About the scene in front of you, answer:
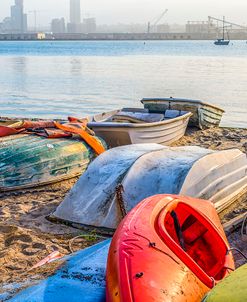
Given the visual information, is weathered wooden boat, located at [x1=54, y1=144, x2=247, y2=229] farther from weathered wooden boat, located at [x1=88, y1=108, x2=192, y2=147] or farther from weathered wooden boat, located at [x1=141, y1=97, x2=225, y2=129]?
weathered wooden boat, located at [x1=141, y1=97, x2=225, y2=129]

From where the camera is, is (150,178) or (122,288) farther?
(150,178)

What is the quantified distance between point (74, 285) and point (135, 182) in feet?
9.03

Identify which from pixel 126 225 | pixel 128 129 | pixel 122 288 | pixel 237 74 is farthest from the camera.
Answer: pixel 237 74

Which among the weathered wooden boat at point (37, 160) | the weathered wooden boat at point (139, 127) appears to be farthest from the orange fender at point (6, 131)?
the weathered wooden boat at point (139, 127)

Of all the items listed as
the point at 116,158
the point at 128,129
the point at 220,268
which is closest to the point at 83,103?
the point at 128,129

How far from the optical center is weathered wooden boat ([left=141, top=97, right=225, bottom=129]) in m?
12.7

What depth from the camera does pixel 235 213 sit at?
7332mm

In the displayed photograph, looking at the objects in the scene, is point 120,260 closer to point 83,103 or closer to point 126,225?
point 126,225

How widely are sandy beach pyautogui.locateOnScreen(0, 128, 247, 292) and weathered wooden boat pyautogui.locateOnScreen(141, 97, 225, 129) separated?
14.2 feet

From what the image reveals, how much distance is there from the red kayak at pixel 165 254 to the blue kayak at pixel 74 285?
18 cm

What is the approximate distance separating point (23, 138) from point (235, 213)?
3391 millimetres

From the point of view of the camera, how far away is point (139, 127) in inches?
393

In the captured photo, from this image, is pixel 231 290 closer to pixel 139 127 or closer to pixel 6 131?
pixel 6 131

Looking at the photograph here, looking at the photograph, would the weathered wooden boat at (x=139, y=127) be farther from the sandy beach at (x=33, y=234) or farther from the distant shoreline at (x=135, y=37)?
the distant shoreline at (x=135, y=37)
